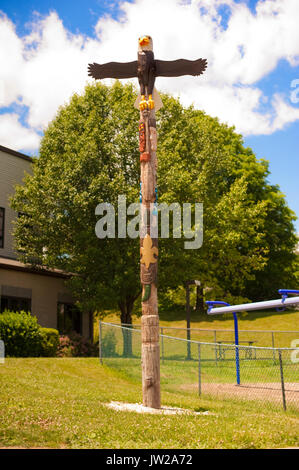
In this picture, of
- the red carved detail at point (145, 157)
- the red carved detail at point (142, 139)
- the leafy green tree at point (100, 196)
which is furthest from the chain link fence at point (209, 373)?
the red carved detail at point (142, 139)

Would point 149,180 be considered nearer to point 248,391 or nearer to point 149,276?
point 149,276

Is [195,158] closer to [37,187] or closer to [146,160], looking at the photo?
[37,187]

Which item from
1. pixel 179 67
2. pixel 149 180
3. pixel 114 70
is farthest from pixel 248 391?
pixel 114 70

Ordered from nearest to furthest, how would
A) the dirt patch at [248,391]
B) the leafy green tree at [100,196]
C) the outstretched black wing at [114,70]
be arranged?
1. the outstretched black wing at [114,70]
2. the dirt patch at [248,391]
3. the leafy green tree at [100,196]

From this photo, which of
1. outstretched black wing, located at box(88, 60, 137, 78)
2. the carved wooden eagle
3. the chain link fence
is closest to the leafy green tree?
the chain link fence

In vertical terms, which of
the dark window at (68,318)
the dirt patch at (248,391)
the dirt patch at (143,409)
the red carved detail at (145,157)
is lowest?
the dirt patch at (248,391)

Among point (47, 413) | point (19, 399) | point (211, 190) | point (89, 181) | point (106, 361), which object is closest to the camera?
point (47, 413)

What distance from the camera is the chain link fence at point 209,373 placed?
15.2 meters

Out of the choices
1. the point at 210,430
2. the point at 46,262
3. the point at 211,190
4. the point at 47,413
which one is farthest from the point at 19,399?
→ the point at 211,190

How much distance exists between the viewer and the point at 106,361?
18.5 meters

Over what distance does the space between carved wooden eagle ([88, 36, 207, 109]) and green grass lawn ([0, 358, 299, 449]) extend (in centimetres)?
700

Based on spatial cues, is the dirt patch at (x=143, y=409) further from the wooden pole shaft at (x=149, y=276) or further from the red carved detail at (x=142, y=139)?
the red carved detail at (x=142, y=139)

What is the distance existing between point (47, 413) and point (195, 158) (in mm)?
23691

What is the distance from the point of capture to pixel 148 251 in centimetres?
1163
